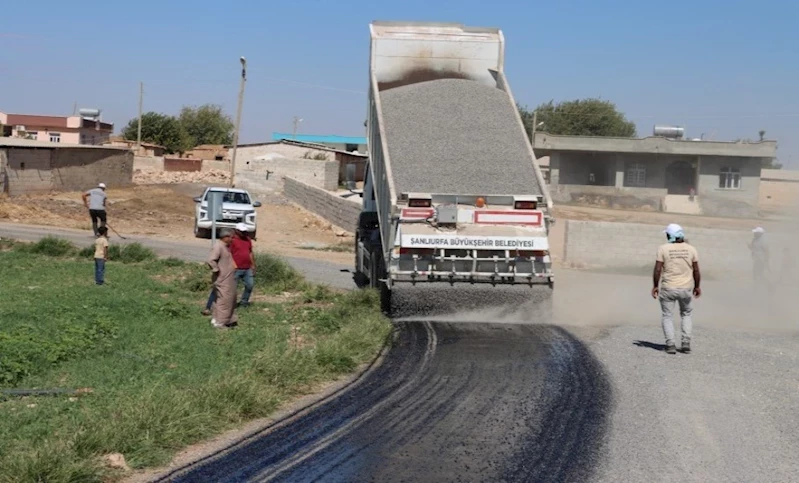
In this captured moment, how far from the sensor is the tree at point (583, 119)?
93.1 metres

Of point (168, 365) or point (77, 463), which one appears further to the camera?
point (168, 365)

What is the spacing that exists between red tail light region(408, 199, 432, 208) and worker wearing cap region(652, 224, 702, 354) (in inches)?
140

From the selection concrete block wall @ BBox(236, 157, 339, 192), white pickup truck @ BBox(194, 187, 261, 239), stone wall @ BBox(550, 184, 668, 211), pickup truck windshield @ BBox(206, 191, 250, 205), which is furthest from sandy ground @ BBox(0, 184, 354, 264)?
stone wall @ BBox(550, 184, 668, 211)

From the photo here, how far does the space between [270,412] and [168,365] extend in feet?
7.33

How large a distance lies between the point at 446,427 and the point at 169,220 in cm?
2888

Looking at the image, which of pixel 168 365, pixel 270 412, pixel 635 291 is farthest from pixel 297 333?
pixel 635 291

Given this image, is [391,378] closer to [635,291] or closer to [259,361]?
[259,361]

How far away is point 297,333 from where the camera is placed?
40.9ft

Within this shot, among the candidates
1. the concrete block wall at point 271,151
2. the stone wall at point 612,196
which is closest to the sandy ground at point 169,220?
the concrete block wall at point 271,151

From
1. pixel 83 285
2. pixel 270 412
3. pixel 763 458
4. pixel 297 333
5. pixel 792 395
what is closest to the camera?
pixel 763 458

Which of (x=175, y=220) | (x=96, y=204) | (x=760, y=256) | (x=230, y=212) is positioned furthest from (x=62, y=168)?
(x=760, y=256)

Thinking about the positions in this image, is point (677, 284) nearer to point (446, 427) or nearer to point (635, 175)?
point (446, 427)

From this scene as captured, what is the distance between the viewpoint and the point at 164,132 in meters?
91.0

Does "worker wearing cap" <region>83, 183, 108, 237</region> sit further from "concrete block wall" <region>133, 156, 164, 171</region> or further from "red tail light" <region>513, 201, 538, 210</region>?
"concrete block wall" <region>133, 156, 164, 171</region>
